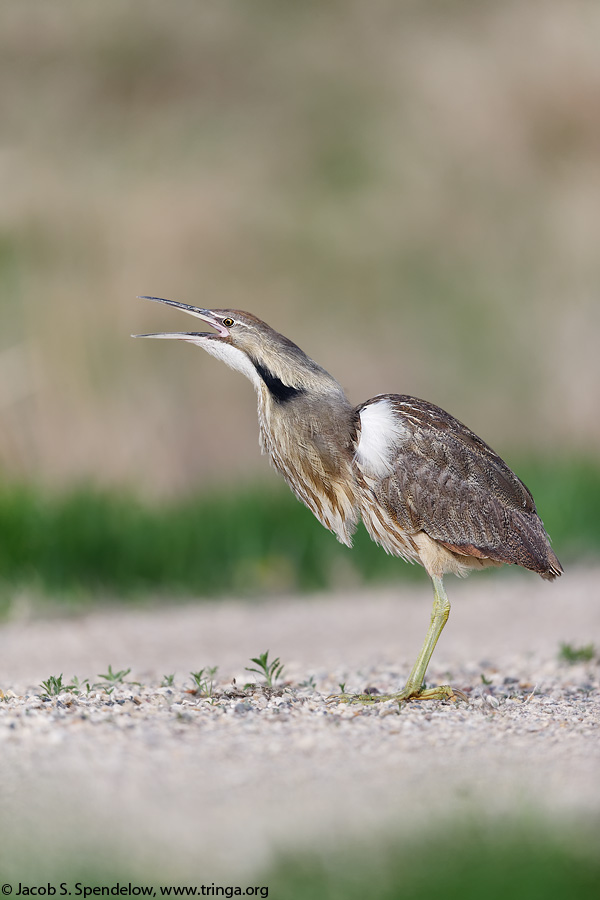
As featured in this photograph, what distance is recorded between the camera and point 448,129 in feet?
58.1

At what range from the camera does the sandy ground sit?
9.83 feet

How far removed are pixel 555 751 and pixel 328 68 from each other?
15529 mm

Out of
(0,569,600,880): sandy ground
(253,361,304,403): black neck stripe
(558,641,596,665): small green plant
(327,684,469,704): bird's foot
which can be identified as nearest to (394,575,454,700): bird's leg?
(327,684,469,704): bird's foot

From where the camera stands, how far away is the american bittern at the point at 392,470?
5.14 meters

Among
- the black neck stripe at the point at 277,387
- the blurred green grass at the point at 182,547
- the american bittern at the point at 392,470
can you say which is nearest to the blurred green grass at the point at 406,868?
the american bittern at the point at 392,470

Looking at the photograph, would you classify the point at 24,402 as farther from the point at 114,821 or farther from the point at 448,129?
the point at 114,821

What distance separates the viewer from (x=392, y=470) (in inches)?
202

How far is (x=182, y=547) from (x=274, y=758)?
5953 mm

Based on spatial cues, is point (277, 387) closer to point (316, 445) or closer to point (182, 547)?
point (316, 445)

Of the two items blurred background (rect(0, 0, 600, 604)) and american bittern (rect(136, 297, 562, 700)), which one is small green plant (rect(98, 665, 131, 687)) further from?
blurred background (rect(0, 0, 600, 604))

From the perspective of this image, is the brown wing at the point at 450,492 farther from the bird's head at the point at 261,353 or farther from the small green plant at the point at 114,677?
the small green plant at the point at 114,677

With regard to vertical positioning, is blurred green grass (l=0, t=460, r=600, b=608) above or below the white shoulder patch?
below

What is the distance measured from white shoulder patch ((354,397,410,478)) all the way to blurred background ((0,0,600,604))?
6.11 m

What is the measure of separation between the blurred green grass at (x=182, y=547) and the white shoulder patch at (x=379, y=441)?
12.6 feet
